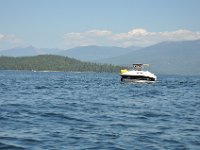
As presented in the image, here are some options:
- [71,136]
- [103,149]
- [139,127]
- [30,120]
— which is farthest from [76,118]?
[103,149]

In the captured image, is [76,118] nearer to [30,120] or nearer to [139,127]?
[30,120]

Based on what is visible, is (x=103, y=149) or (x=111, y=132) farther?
(x=111, y=132)

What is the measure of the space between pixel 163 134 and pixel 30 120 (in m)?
9.02

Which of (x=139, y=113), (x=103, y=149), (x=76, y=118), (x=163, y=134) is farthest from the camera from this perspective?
(x=139, y=113)

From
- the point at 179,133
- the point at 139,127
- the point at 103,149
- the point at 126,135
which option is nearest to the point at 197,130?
the point at 179,133

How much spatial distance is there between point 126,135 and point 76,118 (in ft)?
22.6

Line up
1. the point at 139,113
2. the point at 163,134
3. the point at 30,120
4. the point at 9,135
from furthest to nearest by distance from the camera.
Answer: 1. the point at 139,113
2. the point at 30,120
3. the point at 163,134
4. the point at 9,135

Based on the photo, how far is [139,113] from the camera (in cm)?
3120

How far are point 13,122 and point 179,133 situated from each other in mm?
10331

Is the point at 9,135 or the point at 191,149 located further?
the point at 9,135

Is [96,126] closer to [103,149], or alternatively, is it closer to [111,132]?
[111,132]

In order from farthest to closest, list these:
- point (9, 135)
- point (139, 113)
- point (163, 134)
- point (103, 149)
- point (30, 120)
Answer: point (139, 113), point (30, 120), point (163, 134), point (9, 135), point (103, 149)

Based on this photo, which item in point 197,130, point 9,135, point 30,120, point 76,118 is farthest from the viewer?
point 76,118

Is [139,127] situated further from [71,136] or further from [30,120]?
[30,120]
